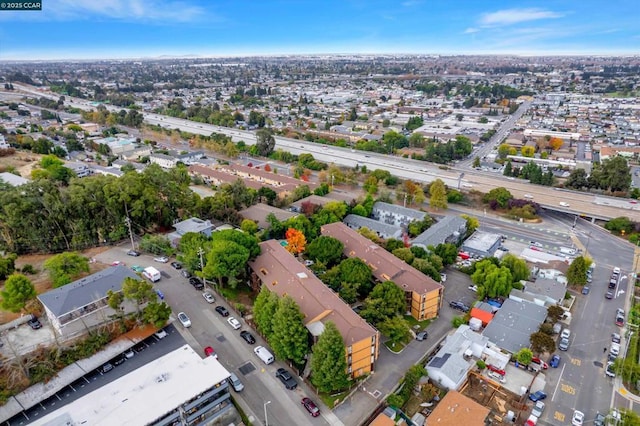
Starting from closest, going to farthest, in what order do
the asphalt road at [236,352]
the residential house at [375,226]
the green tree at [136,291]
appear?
the asphalt road at [236,352], the green tree at [136,291], the residential house at [375,226]

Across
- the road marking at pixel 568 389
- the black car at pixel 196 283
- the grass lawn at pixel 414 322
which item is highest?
the black car at pixel 196 283

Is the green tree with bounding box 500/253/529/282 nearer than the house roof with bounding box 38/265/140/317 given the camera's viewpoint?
No

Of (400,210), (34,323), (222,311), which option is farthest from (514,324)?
(34,323)

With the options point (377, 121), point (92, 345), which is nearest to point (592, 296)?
point (92, 345)

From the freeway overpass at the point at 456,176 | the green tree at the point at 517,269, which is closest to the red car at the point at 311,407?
the green tree at the point at 517,269

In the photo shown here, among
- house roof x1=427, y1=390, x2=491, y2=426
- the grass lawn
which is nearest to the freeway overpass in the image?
the grass lawn

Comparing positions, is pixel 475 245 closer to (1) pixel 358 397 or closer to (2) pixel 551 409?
(2) pixel 551 409

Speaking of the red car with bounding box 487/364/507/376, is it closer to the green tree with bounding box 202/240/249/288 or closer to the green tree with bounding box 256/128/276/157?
the green tree with bounding box 202/240/249/288

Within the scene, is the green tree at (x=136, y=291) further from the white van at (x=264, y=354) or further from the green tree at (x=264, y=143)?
the green tree at (x=264, y=143)
